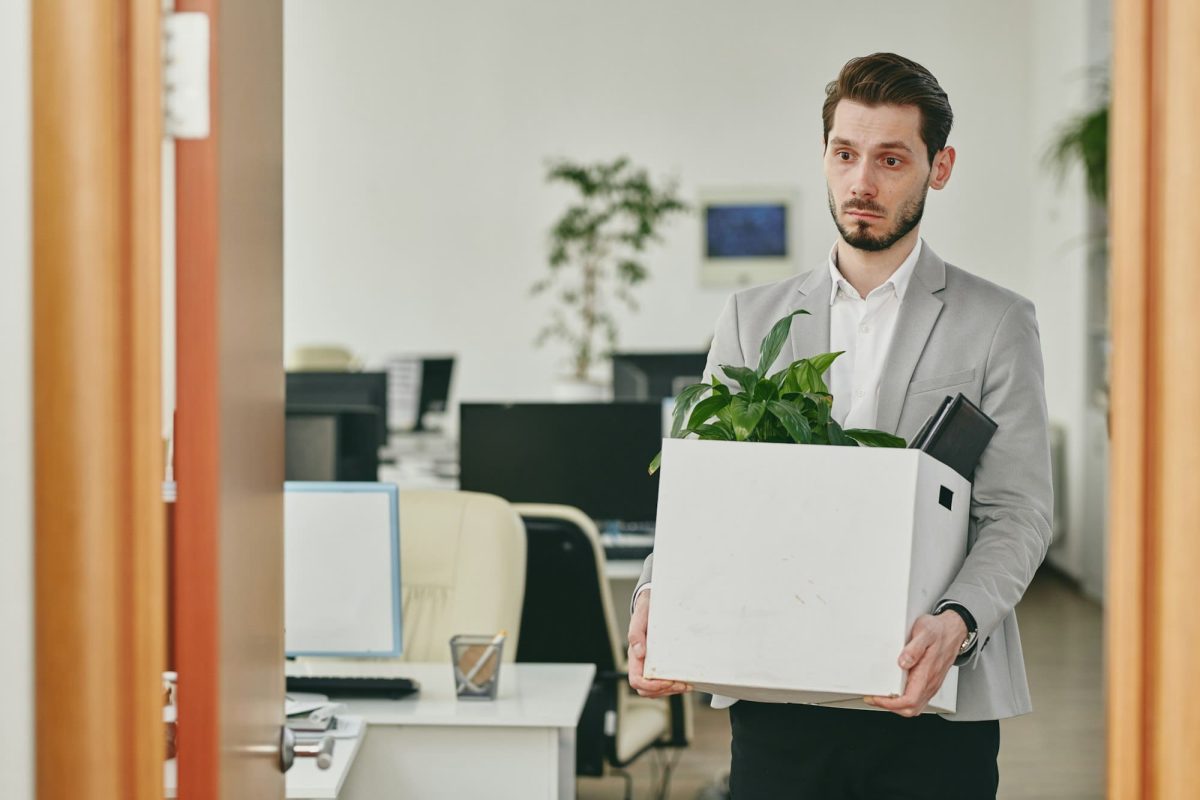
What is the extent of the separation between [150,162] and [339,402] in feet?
15.8

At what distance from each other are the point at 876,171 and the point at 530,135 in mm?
7230

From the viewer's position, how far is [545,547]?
311 centimetres

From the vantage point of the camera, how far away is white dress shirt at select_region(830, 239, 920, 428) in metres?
1.73

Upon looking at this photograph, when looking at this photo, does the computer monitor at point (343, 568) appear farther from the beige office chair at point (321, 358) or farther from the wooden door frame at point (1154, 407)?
the beige office chair at point (321, 358)

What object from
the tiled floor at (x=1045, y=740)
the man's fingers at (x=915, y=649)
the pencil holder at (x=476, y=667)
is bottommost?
the tiled floor at (x=1045, y=740)

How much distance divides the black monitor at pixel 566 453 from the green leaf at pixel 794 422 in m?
2.77

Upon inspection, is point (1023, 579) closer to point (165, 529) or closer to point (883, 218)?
point (883, 218)

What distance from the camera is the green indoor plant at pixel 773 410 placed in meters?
1.37

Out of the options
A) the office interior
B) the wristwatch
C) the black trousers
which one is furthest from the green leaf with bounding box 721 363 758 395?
the office interior

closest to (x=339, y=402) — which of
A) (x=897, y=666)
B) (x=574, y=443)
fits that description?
(x=574, y=443)

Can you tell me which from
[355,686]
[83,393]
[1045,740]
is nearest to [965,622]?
[83,393]

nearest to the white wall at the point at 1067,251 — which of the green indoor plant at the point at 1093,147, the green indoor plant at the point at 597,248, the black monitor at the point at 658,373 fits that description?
the green indoor plant at the point at 1093,147

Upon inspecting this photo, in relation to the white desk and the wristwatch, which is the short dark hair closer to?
the wristwatch

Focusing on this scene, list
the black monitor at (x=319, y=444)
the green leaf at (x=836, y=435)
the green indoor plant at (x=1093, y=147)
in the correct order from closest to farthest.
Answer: the green leaf at (x=836, y=435) < the black monitor at (x=319, y=444) < the green indoor plant at (x=1093, y=147)
